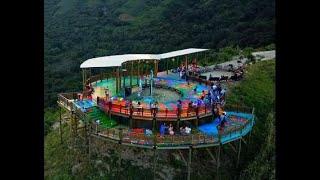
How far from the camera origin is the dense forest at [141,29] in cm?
5347

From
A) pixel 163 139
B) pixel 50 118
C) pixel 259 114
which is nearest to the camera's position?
pixel 163 139

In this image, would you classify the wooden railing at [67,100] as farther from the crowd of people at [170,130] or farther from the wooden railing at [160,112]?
the crowd of people at [170,130]

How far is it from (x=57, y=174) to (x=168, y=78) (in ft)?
33.8

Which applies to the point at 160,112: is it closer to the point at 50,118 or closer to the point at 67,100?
the point at 67,100

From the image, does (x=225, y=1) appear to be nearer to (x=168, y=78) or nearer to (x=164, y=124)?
(x=168, y=78)

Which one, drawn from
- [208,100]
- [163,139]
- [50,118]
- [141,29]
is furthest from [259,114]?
[141,29]

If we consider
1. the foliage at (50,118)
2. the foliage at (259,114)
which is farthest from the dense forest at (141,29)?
the foliage at (259,114)

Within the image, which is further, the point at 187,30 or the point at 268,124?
the point at 187,30

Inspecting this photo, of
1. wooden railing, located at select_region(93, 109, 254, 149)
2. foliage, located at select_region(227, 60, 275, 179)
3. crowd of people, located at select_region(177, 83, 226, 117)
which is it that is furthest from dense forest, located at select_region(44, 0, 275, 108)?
wooden railing, located at select_region(93, 109, 254, 149)

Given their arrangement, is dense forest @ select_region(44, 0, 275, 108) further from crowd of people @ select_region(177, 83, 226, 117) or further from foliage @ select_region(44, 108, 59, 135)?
crowd of people @ select_region(177, 83, 226, 117)

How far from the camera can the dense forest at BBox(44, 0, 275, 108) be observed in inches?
2105

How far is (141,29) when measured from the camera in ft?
223
